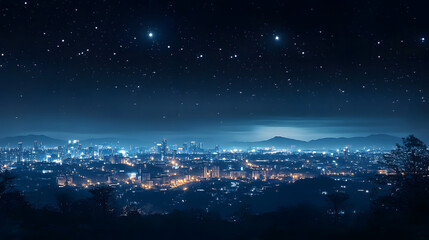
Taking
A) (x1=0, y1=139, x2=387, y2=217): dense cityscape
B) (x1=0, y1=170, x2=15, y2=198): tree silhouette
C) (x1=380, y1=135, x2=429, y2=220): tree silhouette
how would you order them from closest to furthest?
(x1=380, y1=135, x2=429, y2=220): tree silhouette, (x1=0, y1=170, x2=15, y2=198): tree silhouette, (x1=0, y1=139, x2=387, y2=217): dense cityscape

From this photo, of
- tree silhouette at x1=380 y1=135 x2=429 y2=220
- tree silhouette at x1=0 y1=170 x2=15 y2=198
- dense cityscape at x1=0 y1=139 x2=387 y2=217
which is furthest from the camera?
dense cityscape at x1=0 y1=139 x2=387 y2=217

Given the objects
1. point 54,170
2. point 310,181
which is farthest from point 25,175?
point 310,181

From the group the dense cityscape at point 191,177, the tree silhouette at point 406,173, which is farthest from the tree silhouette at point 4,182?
the dense cityscape at point 191,177

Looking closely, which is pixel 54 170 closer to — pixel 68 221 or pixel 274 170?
pixel 274 170

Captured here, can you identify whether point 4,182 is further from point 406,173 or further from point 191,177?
point 191,177

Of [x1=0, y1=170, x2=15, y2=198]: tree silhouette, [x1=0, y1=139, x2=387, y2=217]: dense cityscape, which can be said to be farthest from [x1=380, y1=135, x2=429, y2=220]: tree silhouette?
[x1=0, y1=139, x2=387, y2=217]: dense cityscape

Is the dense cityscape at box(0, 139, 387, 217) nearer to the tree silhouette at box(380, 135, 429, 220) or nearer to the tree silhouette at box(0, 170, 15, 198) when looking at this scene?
the tree silhouette at box(0, 170, 15, 198)

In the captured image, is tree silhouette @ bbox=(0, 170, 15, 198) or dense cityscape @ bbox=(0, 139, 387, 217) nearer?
tree silhouette @ bbox=(0, 170, 15, 198)

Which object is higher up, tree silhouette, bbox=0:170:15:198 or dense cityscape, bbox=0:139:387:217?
tree silhouette, bbox=0:170:15:198

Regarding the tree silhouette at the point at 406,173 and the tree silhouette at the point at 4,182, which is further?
the tree silhouette at the point at 4,182

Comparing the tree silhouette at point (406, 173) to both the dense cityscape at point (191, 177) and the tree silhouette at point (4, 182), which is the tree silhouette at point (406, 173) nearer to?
the tree silhouette at point (4, 182)
